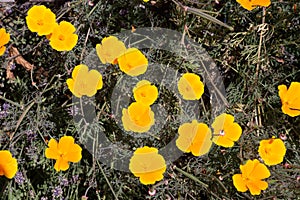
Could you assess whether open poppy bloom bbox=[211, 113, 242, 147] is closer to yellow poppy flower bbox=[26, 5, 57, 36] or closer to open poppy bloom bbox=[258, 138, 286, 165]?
open poppy bloom bbox=[258, 138, 286, 165]

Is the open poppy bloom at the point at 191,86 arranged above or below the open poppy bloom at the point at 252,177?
above

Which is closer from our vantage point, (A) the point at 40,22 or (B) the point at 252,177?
(B) the point at 252,177

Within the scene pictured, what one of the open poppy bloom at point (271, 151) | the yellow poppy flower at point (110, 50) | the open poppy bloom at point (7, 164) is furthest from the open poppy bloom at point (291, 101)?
the open poppy bloom at point (7, 164)

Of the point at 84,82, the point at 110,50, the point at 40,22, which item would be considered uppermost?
the point at 40,22

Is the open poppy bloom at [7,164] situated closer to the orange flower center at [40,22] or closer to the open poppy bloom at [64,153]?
the open poppy bloom at [64,153]

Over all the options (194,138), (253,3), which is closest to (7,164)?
(194,138)

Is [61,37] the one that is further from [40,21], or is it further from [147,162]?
[147,162]

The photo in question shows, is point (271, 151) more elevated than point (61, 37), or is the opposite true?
Answer: point (61, 37)
